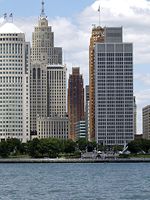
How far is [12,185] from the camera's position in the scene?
4823 inches

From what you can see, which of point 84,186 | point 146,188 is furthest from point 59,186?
point 146,188

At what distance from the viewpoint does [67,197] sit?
98.8m

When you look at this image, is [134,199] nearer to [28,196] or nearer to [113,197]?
[113,197]

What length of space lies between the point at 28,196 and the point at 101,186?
21861 mm

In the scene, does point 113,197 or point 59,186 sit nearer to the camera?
point 113,197

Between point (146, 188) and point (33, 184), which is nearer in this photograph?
point (146, 188)

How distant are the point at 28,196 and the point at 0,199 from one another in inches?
213

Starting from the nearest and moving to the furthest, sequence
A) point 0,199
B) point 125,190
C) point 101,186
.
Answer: point 0,199 < point 125,190 < point 101,186

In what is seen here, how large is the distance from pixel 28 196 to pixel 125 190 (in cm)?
1715

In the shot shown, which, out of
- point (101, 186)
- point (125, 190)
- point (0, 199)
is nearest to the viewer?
point (0, 199)

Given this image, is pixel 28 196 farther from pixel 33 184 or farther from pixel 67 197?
pixel 33 184

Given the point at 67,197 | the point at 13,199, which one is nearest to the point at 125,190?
the point at 67,197

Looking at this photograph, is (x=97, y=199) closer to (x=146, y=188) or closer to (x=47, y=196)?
(x=47, y=196)

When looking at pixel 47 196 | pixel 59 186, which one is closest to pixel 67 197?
pixel 47 196
